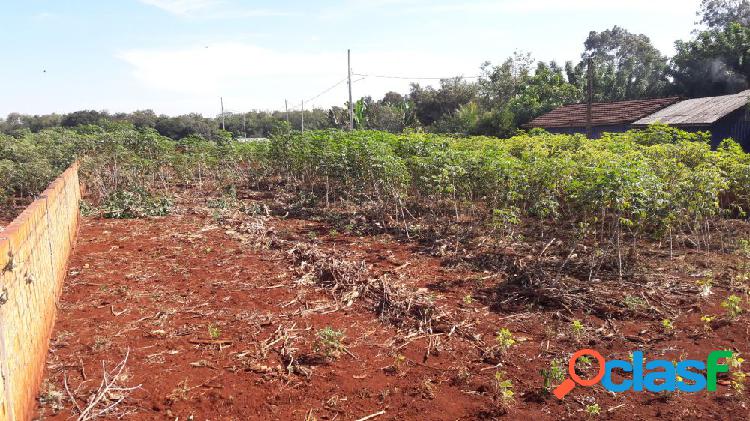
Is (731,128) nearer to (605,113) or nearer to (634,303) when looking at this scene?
(605,113)

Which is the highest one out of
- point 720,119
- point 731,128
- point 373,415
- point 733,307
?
point 720,119

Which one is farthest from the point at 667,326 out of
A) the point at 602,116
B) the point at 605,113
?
the point at 605,113

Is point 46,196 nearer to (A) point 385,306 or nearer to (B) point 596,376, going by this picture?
(A) point 385,306

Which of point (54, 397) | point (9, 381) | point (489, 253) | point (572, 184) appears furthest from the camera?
point (489, 253)

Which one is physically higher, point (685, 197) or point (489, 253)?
point (685, 197)

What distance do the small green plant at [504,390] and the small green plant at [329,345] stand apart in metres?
1.64

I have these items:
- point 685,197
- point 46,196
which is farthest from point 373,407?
point 685,197

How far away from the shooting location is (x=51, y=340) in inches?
221

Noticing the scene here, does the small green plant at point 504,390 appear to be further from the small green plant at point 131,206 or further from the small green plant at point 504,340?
the small green plant at point 131,206

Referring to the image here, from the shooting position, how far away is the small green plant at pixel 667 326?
18.2 feet

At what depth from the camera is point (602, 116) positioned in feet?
82.5

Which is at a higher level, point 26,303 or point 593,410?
point 26,303

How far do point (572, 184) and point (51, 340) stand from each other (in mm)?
7028

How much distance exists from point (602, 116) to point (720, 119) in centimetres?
625
